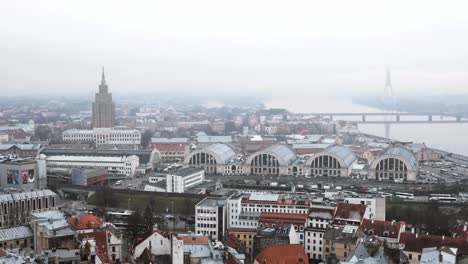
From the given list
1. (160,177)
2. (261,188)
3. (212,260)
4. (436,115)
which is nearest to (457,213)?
(261,188)

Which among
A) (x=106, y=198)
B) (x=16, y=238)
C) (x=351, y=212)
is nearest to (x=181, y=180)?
(x=106, y=198)

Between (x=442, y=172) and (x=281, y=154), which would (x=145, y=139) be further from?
(x=442, y=172)

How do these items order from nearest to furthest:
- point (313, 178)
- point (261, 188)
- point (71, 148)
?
point (261, 188), point (313, 178), point (71, 148)

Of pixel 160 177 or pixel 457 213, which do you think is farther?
pixel 160 177

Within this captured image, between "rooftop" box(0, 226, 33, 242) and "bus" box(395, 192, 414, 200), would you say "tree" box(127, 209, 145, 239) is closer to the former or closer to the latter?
"rooftop" box(0, 226, 33, 242)

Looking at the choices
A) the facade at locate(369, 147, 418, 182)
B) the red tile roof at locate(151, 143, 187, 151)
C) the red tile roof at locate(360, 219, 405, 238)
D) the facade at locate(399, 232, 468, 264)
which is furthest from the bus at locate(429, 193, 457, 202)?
the red tile roof at locate(151, 143, 187, 151)

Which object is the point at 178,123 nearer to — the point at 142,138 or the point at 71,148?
the point at 142,138
